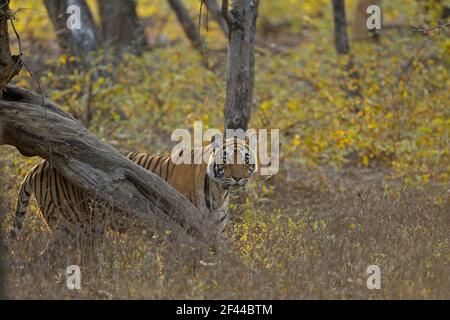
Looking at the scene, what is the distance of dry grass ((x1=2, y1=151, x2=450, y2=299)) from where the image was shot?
6098mm

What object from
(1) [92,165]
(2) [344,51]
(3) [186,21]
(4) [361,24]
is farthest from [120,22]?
(1) [92,165]

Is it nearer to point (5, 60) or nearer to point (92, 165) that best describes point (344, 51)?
point (92, 165)

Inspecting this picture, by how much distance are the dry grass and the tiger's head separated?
43 centimetres

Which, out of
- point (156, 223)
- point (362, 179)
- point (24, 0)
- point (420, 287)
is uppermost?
point (24, 0)

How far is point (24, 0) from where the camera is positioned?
60.3ft

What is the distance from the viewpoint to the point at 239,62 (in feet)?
29.8

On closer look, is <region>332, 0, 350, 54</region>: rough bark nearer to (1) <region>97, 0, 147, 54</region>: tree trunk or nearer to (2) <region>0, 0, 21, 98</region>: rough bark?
(1) <region>97, 0, 147, 54</region>: tree trunk

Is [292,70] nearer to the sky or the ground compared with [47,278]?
nearer to the sky

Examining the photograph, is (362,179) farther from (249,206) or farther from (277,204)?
(249,206)

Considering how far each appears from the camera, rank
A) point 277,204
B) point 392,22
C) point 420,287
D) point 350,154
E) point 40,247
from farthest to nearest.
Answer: point 392,22 < point 350,154 < point 277,204 < point 40,247 < point 420,287

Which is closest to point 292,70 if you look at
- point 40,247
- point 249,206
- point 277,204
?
point 277,204

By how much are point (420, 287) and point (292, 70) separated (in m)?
8.43

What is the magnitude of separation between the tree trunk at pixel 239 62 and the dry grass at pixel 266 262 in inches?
55.6

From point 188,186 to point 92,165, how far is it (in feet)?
3.73
